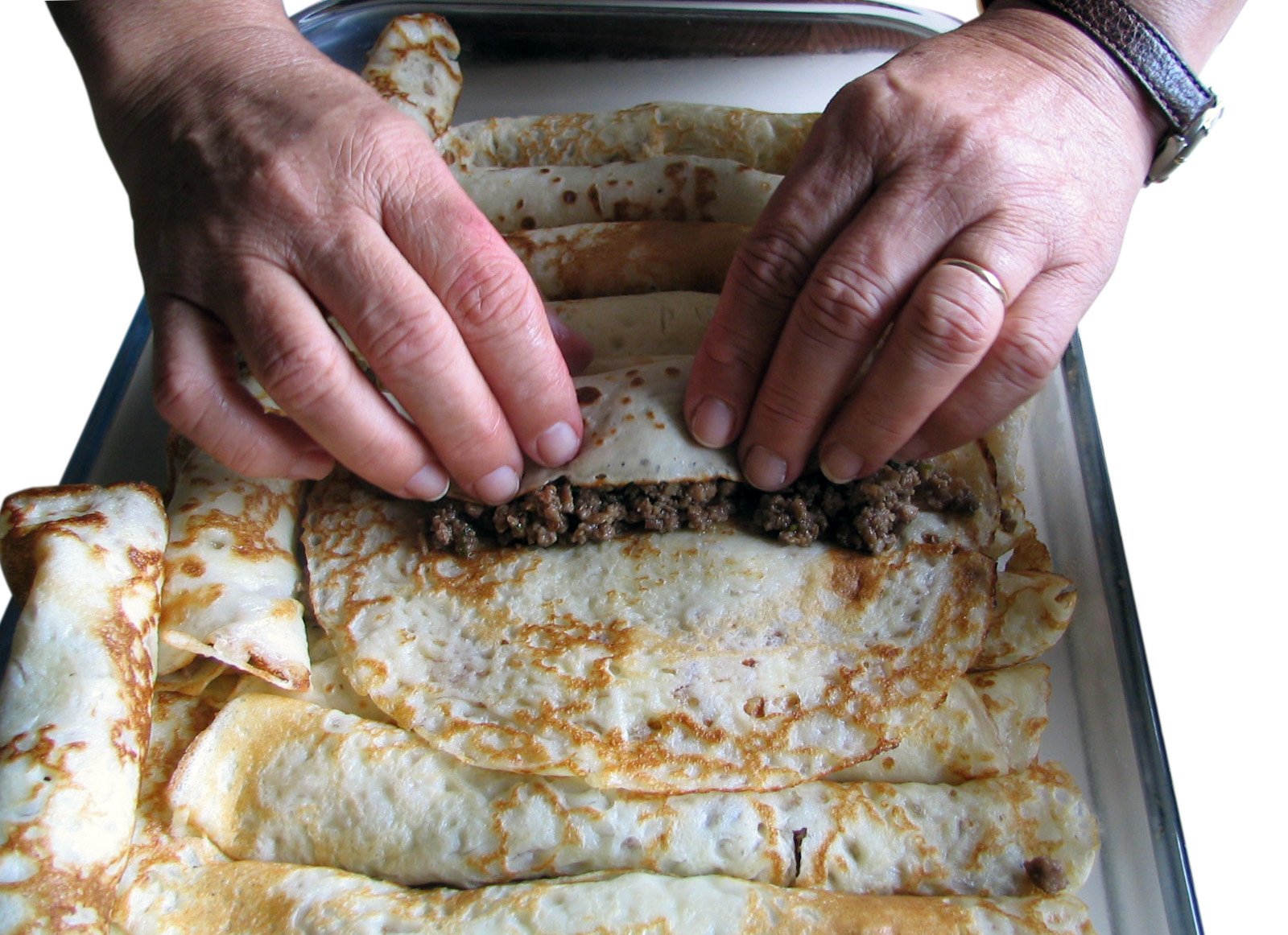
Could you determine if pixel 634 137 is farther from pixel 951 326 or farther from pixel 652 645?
pixel 652 645

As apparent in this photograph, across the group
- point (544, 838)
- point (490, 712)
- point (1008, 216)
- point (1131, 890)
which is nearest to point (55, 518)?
point (490, 712)

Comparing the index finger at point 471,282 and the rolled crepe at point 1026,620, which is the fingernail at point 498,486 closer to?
the index finger at point 471,282

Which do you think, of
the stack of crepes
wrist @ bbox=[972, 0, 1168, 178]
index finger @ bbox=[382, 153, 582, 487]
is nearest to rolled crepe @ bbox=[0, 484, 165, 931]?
the stack of crepes

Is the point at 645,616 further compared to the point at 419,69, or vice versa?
the point at 419,69

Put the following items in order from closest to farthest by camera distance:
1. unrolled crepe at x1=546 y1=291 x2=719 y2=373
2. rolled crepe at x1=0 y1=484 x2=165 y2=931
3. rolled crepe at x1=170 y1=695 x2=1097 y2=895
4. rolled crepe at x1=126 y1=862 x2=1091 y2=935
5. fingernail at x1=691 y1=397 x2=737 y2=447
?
1. rolled crepe at x1=0 y1=484 x2=165 y2=931
2. rolled crepe at x1=126 y1=862 x2=1091 y2=935
3. rolled crepe at x1=170 y1=695 x2=1097 y2=895
4. fingernail at x1=691 y1=397 x2=737 y2=447
5. unrolled crepe at x1=546 y1=291 x2=719 y2=373

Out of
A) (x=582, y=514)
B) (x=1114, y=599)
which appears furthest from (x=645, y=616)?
(x=1114, y=599)

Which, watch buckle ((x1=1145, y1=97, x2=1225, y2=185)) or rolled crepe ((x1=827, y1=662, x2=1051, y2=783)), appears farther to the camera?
watch buckle ((x1=1145, y1=97, x2=1225, y2=185))

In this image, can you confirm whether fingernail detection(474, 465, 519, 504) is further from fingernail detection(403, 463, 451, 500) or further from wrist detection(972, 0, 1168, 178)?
wrist detection(972, 0, 1168, 178)
